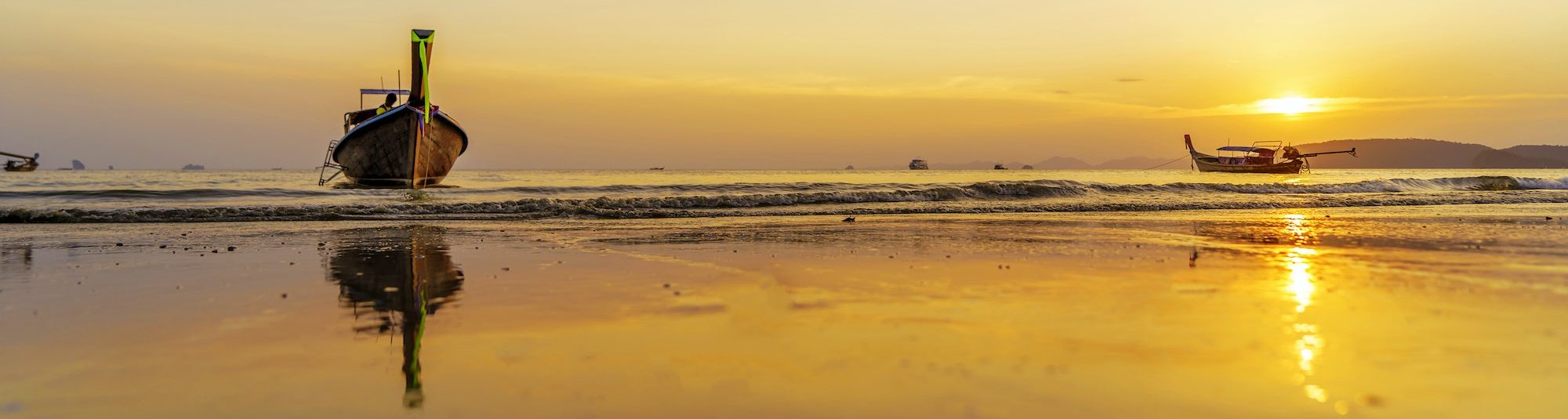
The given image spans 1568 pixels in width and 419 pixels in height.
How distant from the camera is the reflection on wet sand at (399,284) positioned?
5.27 metres

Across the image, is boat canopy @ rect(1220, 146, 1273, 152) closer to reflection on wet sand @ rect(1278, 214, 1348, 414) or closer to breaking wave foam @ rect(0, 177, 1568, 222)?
breaking wave foam @ rect(0, 177, 1568, 222)

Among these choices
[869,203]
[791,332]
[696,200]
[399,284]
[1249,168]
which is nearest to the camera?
[791,332]

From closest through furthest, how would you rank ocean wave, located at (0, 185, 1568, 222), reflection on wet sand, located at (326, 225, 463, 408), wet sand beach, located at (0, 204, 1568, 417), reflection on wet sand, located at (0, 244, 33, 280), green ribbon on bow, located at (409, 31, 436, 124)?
1. wet sand beach, located at (0, 204, 1568, 417)
2. reflection on wet sand, located at (326, 225, 463, 408)
3. reflection on wet sand, located at (0, 244, 33, 280)
4. ocean wave, located at (0, 185, 1568, 222)
5. green ribbon on bow, located at (409, 31, 436, 124)

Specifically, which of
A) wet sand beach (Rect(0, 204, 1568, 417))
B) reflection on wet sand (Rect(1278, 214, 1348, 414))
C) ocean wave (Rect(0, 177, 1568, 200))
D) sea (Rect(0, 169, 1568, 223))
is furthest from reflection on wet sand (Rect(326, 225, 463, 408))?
ocean wave (Rect(0, 177, 1568, 200))

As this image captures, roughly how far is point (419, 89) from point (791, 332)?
2803 cm

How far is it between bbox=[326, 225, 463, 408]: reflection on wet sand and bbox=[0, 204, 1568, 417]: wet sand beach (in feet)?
0.14

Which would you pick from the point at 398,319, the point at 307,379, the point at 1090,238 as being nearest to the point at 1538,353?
the point at 307,379

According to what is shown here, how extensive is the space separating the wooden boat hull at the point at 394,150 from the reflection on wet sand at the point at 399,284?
772 inches

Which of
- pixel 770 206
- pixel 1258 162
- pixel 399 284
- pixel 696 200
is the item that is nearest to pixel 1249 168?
pixel 1258 162

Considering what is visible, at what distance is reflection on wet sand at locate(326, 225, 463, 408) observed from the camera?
17.3 ft

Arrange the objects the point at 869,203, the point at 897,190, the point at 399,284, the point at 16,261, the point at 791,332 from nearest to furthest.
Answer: the point at 791,332, the point at 399,284, the point at 16,261, the point at 869,203, the point at 897,190

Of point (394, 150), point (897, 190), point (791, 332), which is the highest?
point (394, 150)

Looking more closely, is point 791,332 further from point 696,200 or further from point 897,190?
point 897,190

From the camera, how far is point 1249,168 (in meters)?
70.5
